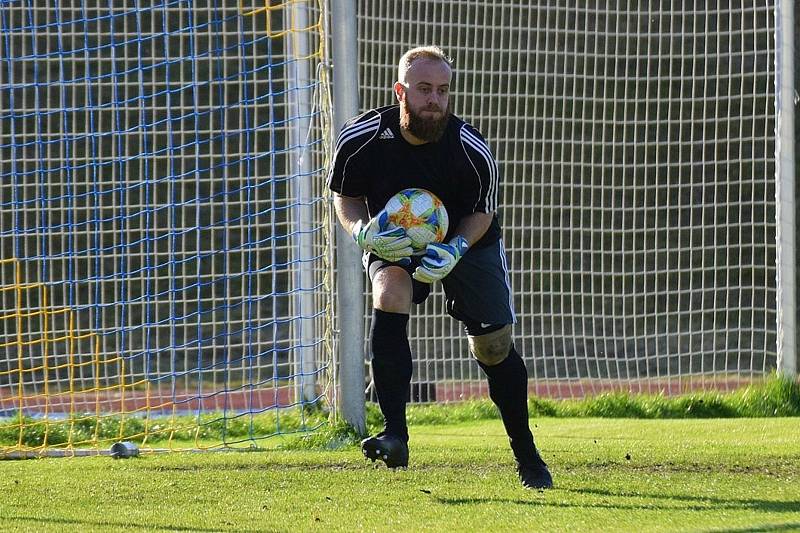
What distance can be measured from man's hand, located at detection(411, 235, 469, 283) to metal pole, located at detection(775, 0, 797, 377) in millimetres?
4928

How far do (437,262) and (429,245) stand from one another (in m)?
0.10

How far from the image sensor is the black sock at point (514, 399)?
549 cm

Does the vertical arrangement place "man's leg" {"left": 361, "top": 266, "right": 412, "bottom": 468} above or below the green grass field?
above

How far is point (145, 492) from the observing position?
5465 millimetres

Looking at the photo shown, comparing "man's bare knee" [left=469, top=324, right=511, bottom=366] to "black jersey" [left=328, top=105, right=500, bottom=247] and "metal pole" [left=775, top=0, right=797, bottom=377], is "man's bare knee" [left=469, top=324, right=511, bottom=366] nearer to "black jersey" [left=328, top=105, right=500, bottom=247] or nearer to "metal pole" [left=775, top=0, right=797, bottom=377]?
"black jersey" [left=328, top=105, right=500, bottom=247]

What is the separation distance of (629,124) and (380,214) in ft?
19.4

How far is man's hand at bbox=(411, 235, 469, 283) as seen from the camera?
514 centimetres

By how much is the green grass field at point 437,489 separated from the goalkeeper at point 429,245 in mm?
393

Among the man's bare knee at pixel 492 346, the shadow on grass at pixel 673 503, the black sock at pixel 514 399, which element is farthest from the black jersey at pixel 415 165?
the shadow on grass at pixel 673 503

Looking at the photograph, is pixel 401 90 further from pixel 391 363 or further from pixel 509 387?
pixel 509 387

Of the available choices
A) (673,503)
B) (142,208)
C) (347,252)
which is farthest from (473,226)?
(142,208)

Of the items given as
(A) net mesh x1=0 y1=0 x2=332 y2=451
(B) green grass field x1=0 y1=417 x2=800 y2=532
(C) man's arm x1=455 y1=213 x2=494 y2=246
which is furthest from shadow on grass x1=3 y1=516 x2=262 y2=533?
(A) net mesh x1=0 y1=0 x2=332 y2=451

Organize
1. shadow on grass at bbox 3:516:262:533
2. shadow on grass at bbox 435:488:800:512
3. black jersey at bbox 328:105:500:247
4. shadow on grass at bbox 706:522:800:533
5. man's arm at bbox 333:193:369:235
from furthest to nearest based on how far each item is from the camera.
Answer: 1. man's arm at bbox 333:193:369:235
2. black jersey at bbox 328:105:500:247
3. shadow on grass at bbox 435:488:800:512
4. shadow on grass at bbox 3:516:262:533
5. shadow on grass at bbox 706:522:800:533

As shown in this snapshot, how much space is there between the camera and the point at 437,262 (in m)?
5.15
